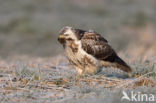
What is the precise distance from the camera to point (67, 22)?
21391 mm

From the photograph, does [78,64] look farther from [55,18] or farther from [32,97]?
[55,18]

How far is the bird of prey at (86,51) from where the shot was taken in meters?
7.60

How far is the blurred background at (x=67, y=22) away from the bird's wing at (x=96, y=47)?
8879 mm

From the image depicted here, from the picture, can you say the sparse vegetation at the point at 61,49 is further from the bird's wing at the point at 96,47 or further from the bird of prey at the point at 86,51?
the bird's wing at the point at 96,47

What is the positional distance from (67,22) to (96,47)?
44.7 ft

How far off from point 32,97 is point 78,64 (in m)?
1.45
